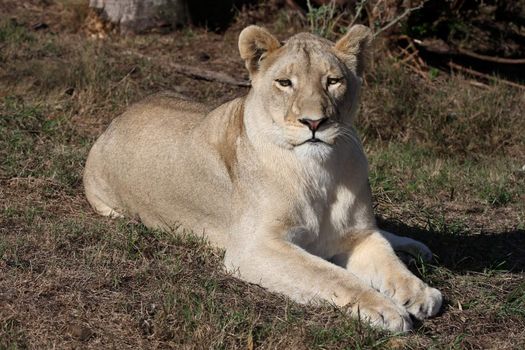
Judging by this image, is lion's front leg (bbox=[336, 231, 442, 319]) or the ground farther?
lion's front leg (bbox=[336, 231, 442, 319])

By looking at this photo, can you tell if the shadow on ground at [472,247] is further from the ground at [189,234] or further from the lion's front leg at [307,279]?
the lion's front leg at [307,279]

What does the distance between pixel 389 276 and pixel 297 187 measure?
22.8 inches

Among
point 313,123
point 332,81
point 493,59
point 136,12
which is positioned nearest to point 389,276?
point 313,123

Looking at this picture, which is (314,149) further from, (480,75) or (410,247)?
(480,75)

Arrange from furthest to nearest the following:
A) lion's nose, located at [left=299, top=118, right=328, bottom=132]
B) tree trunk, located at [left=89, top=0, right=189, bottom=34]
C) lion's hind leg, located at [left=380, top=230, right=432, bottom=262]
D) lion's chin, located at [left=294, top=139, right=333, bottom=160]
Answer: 1. tree trunk, located at [left=89, top=0, right=189, bottom=34]
2. lion's hind leg, located at [left=380, top=230, right=432, bottom=262]
3. lion's chin, located at [left=294, top=139, right=333, bottom=160]
4. lion's nose, located at [left=299, top=118, right=328, bottom=132]

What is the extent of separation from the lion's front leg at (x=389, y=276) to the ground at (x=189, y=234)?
111 mm

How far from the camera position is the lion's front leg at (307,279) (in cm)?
414

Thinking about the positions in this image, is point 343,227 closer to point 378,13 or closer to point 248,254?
point 248,254

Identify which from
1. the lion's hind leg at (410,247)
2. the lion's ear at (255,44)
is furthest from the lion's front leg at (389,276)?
the lion's ear at (255,44)

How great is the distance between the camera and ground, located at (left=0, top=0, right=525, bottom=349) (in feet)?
13.5

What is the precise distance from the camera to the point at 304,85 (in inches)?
178

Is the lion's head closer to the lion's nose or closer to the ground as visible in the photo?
the lion's nose

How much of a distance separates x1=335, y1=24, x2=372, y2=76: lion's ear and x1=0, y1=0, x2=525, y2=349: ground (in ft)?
3.38

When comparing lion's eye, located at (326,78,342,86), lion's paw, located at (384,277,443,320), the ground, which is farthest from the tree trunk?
lion's paw, located at (384,277,443,320)
